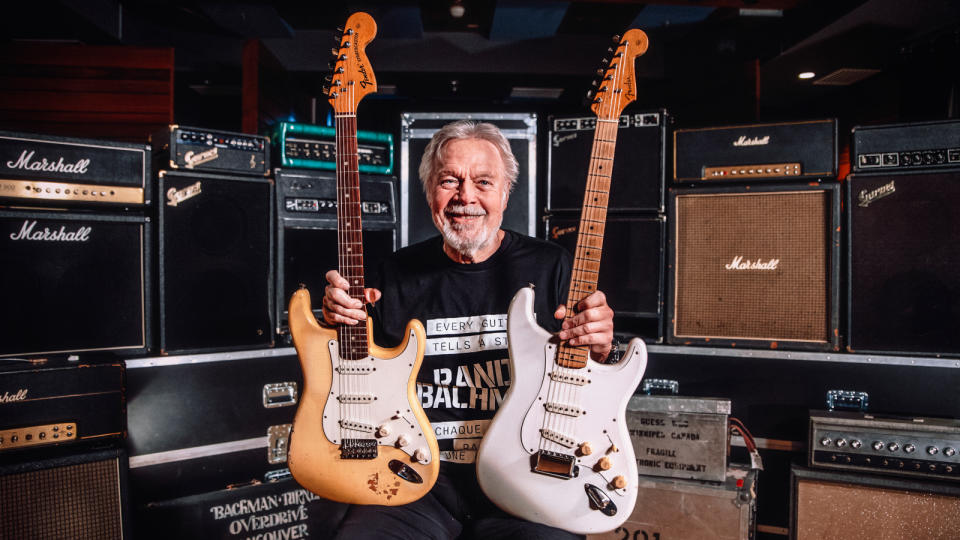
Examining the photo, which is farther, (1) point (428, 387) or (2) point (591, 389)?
(1) point (428, 387)

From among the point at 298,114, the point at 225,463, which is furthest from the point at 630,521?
the point at 298,114

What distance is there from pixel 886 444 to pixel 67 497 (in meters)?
2.63

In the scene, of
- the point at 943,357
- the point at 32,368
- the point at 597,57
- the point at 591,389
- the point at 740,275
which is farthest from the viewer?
the point at 597,57

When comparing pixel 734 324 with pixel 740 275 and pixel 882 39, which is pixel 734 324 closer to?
pixel 740 275

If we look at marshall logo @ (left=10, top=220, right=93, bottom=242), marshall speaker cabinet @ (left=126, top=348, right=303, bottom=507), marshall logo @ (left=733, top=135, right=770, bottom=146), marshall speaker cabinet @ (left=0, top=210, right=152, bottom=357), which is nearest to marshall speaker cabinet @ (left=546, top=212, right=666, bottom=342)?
marshall logo @ (left=733, top=135, right=770, bottom=146)

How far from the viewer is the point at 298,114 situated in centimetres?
459

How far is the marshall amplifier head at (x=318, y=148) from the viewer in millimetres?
2105

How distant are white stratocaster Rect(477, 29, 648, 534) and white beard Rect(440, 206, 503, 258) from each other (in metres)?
0.26

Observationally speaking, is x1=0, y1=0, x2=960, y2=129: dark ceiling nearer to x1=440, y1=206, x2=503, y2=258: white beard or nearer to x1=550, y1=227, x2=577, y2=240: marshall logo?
x1=550, y1=227, x2=577, y2=240: marshall logo

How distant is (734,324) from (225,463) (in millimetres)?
2077

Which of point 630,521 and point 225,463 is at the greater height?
point 225,463

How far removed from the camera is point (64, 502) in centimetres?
148

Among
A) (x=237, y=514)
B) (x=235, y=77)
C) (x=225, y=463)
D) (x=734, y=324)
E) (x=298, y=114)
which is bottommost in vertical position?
(x=237, y=514)

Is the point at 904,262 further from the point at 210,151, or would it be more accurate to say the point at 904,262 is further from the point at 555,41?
the point at 555,41
